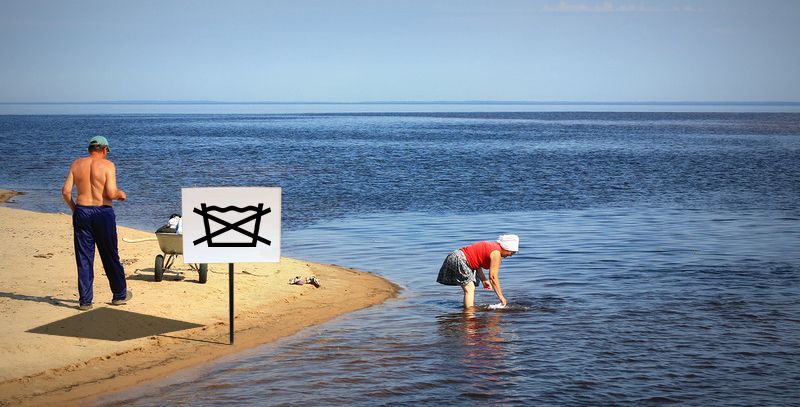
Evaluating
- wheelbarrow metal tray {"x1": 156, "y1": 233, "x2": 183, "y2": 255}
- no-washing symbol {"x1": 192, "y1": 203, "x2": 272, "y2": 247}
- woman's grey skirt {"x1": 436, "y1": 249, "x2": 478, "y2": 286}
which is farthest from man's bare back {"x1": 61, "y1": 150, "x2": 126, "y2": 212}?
woman's grey skirt {"x1": 436, "y1": 249, "x2": 478, "y2": 286}

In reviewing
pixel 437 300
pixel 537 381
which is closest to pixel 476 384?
pixel 537 381

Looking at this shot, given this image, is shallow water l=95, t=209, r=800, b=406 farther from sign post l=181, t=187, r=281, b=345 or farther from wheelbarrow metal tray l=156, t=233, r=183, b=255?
wheelbarrow metal tray l=156, t=233, r=183, b=255

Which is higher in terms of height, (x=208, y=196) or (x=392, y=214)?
(x=208, y=196)

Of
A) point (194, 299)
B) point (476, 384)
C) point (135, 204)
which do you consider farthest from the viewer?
point (135, 204)

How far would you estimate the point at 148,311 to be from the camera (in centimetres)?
1168

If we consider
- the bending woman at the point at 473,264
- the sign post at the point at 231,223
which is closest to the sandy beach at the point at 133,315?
the sign post at the point at 231,223

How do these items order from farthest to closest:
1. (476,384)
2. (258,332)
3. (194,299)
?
(194,299) < (258,332) < (476,384)

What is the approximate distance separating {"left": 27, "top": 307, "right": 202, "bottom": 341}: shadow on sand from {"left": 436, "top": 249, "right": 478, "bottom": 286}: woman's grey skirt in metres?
3.53

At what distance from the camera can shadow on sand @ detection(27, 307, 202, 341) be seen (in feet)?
34.4

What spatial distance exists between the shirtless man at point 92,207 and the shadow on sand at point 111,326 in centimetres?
35

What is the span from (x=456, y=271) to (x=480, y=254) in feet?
1.39

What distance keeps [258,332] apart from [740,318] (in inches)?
263

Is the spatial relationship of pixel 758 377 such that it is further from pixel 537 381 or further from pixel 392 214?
pixel 392 214

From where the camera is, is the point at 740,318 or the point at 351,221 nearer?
the point at 740,318
